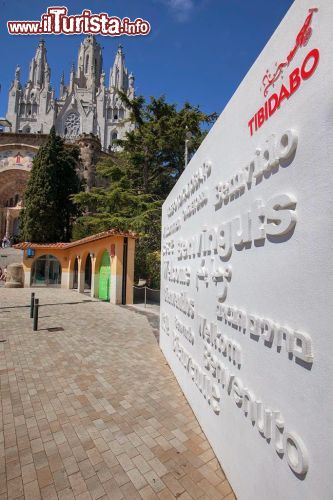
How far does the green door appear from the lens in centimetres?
1614

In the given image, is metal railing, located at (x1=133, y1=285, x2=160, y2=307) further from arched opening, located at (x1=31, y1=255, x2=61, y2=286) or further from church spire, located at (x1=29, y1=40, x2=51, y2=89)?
church spire, located at (x1=29, y1=40, x2=51, y2=89)

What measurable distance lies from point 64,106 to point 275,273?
9129 cm

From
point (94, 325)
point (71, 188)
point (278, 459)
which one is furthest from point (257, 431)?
point (71, 188)

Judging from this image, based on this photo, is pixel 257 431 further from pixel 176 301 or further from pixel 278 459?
pixel 176 301

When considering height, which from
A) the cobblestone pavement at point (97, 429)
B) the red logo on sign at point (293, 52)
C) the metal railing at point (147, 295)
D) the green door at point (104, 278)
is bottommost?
the cobblestone pavement at point (97, 429)

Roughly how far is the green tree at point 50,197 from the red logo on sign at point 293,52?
28.8 metres

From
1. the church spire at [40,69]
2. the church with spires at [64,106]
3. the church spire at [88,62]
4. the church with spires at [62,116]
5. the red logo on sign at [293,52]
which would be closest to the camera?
the red logo on sign at [293,52]

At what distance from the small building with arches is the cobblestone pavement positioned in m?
7.75

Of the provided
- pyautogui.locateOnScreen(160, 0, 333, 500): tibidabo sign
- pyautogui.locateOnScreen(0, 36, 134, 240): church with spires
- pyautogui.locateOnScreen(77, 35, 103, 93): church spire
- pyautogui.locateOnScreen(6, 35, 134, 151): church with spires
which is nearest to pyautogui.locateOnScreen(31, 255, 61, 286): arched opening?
pyautogui.locateOnScreen(0, 36, 134, 240): church with spires

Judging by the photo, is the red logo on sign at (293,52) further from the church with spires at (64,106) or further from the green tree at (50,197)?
the church with spires at (64,106)

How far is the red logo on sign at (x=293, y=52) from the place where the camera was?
1860 millimetres

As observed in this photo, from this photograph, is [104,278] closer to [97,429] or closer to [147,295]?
[147,295]

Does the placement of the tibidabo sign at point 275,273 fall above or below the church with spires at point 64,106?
below

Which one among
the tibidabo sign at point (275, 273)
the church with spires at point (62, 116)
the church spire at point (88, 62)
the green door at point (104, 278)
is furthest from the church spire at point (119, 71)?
the tibidabo sign at point (275, 273)
